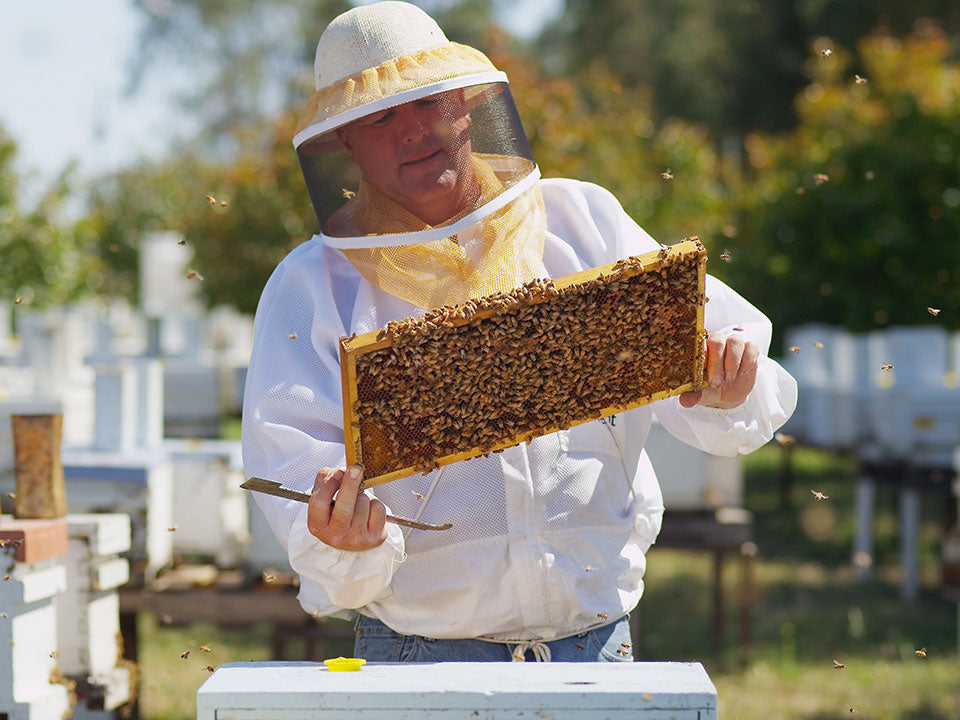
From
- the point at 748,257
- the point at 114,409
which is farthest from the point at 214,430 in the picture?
the point at 748,257

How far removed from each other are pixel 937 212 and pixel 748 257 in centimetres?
239

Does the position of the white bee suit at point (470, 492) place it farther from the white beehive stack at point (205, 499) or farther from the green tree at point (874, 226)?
the green tree at point (874, 226)

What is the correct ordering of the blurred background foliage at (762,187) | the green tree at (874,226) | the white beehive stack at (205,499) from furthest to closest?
the blurred background foliage at (762,187)
the green tree at (874,226)
the white beehive stack at (205,499)

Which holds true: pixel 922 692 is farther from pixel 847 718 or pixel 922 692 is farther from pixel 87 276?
pixel 87 276

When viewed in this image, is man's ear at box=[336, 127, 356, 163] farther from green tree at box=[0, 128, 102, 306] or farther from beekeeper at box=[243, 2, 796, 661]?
green tree at box=[0, 128, 102, 306]

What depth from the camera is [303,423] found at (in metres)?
2.05

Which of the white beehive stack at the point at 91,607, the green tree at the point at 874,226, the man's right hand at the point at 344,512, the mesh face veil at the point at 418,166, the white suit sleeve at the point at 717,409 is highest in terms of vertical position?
the green tree at the point at 874,226

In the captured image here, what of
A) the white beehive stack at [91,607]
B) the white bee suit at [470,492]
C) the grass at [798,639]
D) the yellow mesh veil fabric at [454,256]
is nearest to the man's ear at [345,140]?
the yellow mesh veil fabric at [454,256]

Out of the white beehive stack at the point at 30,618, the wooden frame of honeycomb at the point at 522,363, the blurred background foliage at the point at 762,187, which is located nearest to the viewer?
the wooden frame of honeycomb at the point at 522,363

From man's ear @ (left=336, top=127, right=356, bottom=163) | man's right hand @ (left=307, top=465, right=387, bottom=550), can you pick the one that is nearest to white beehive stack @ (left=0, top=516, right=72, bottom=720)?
man's right hand @ (left=307, top=465, right=387, bottom=550)

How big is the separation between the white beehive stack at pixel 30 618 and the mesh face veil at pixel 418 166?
1.04 metres

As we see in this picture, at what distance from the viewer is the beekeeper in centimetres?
208

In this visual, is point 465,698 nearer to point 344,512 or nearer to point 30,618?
point 344,512

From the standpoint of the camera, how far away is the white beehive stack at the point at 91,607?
10.2ft
